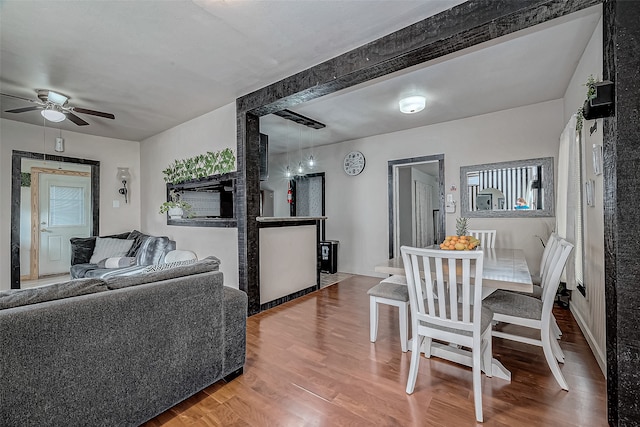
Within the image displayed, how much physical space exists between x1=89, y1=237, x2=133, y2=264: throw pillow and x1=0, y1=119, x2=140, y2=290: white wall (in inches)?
27.2

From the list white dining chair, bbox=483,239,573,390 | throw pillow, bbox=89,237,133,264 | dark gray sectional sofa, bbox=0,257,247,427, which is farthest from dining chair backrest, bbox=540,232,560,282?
throw pillow, bbox=89,237,133,264

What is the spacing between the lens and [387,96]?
11.3 feet

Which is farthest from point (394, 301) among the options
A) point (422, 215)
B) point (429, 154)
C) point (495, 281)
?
point (422, 215)

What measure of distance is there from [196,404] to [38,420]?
2.54ft

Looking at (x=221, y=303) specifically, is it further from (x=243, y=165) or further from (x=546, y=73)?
(x=546, y=73)

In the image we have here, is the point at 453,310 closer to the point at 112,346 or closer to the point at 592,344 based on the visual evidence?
the point at 592,344

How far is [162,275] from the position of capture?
1.69 meters

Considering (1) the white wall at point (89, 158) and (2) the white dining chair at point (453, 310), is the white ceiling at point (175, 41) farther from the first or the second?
(2) the white dining chair at point (453, 310)

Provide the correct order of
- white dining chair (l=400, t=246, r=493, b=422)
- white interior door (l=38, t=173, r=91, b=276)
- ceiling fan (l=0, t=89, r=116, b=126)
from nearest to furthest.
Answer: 1. white dining chair (l=400, t=246, r=493, b=422)
2. ceiling fan (l=0, t=89, r=116, b=126)
3. white interior door (l=38, t=173, r=91, b=276)

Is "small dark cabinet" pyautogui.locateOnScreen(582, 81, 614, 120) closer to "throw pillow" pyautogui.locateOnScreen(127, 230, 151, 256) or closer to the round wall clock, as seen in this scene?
the round wall clock

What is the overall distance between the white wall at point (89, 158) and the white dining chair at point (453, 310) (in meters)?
5.51

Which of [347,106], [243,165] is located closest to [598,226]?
[347,106]

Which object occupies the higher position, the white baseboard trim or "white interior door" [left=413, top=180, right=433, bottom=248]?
"white interior door" [left=413, top=180, right=433, bottom=248]

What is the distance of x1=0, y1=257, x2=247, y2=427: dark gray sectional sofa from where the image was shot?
1177 mm
